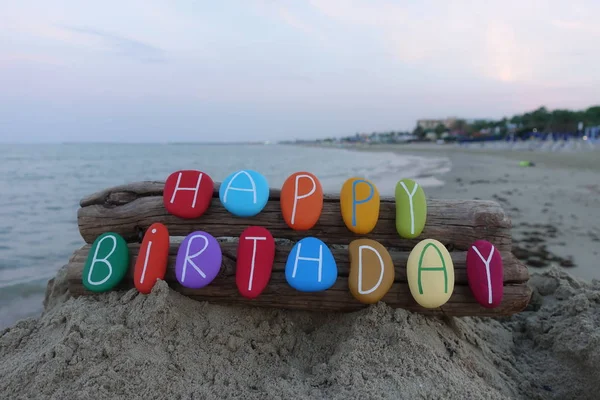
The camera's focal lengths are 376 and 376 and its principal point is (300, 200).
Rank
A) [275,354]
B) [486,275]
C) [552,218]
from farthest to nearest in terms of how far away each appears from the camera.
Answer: [552,218] → [486,275] → [275,354]

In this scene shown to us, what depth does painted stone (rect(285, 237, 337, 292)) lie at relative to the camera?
7.85ft

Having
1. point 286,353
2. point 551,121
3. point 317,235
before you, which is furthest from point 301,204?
point 551,121

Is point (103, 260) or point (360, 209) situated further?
point (103, 260)

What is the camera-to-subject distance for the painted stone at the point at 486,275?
240cm

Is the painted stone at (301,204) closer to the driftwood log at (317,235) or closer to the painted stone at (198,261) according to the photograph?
the driftwood log at (317,235)

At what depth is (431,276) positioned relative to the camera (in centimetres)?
237

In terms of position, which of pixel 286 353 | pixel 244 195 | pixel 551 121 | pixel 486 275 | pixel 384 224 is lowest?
pixel 286 353

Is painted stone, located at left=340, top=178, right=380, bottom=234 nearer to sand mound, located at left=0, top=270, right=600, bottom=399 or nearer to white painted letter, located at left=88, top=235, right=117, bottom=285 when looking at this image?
sand mound, located at left=0, top=270, right=600, bottom=399

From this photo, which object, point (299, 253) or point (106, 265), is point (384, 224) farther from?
point (106, 265)

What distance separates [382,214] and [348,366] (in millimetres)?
1090

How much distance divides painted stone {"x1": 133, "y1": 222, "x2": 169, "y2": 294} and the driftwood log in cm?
9

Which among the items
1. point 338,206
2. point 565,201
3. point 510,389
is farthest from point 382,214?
point 565,201

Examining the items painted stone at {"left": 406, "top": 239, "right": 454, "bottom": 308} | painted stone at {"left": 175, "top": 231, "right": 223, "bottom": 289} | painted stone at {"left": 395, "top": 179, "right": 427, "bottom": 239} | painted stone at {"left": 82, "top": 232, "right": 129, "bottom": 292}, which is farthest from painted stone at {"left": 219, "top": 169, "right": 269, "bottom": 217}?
painted stone at {"left": 406, "top": 239, "right": 454, "bottom": 308}

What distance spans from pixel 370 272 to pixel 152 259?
1449 millimetres
